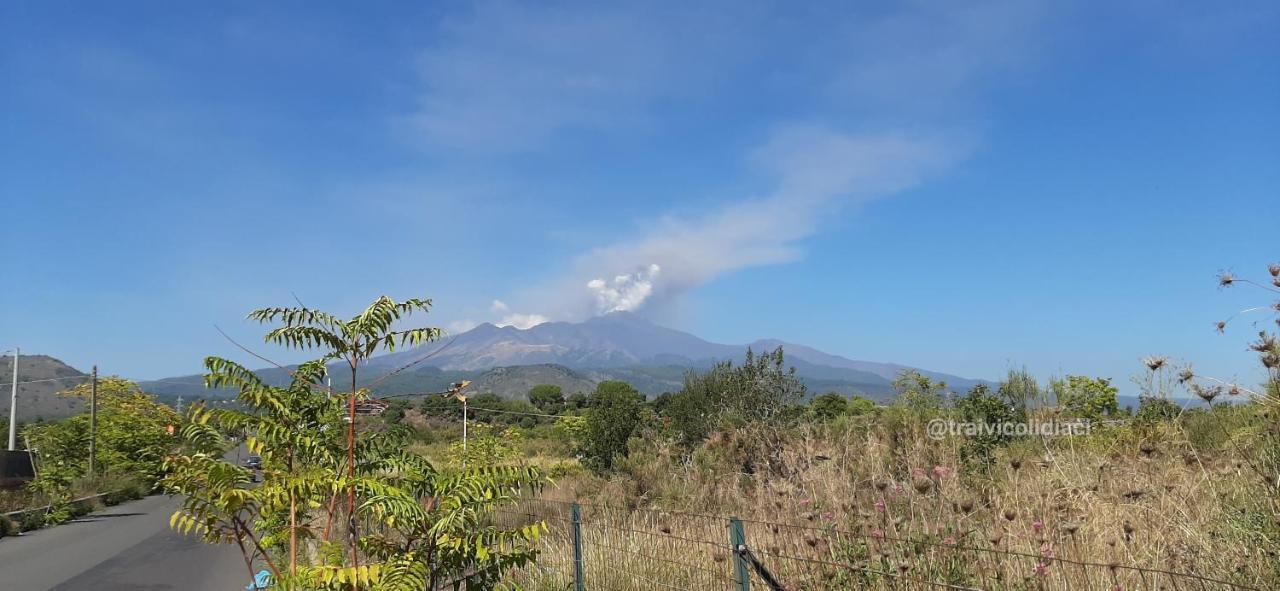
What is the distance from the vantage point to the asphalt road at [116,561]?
1235 centimetres

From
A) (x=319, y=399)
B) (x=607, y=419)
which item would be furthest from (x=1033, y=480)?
(x=607, y=419)

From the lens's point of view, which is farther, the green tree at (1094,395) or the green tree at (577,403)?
the green tree at (577,403)

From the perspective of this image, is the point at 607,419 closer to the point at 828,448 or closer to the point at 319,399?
the point at 828,448

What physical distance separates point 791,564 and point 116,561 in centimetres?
1360

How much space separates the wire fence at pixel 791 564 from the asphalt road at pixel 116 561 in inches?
263

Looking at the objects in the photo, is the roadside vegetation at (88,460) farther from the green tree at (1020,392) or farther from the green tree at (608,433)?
the green tree at (1020,392)

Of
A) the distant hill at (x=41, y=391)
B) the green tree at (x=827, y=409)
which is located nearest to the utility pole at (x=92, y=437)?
the green tree at (x=827, y=409)

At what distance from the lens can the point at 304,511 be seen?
594 cm

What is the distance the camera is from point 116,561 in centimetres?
1469

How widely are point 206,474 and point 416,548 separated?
1.47 m

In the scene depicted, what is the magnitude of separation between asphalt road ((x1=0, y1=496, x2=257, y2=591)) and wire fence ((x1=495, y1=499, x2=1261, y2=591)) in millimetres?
6670

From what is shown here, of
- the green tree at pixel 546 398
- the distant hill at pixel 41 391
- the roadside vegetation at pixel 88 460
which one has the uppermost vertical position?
the distant hill at pixel 41 391

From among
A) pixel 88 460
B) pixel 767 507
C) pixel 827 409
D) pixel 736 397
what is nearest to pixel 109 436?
pixel 88 460

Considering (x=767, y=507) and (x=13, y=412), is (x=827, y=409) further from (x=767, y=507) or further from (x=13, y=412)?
(x=13, y=412)
